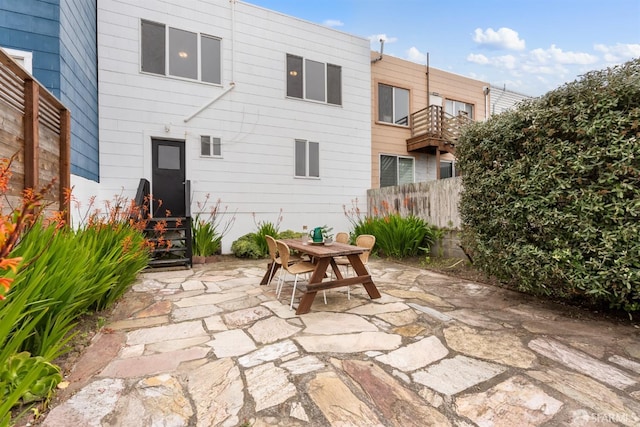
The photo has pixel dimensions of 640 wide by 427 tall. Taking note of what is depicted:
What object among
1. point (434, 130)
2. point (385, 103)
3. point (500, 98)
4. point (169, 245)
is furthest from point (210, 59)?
point (500, 98)

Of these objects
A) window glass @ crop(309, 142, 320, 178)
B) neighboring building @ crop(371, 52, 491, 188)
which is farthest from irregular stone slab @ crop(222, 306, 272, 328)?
neighboring building @ crop(371, 52, 491, 188)

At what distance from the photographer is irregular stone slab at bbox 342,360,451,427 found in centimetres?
154

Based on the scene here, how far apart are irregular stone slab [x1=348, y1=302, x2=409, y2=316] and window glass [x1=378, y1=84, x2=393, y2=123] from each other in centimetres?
738

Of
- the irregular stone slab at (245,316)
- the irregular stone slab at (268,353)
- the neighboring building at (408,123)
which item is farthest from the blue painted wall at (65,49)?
the neighboring building at (408,123)

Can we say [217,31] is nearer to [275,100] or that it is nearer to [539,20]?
[275,100]

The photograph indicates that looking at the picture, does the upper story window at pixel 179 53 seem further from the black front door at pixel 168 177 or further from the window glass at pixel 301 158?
the window glass at pixel 301 158

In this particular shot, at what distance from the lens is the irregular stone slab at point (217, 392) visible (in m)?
1.56

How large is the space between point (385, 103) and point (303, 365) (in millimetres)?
9086

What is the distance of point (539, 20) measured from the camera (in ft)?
26.3

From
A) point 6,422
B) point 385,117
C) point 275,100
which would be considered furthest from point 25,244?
point 385,117

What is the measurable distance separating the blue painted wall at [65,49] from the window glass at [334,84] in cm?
527

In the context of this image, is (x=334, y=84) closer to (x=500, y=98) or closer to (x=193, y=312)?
(x=193, y=312)

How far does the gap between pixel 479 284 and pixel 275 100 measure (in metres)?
6.09

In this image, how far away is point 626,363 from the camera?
2094mm
